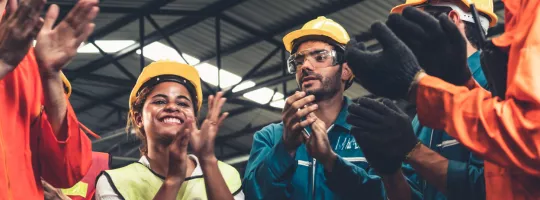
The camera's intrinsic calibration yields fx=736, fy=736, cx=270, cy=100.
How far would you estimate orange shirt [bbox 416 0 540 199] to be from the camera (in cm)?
198

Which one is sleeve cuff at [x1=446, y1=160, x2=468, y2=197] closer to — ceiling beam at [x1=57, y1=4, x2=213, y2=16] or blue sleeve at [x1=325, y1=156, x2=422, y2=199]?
blue sleeve at [x1=325, y1=156, x2=422, y2=199]

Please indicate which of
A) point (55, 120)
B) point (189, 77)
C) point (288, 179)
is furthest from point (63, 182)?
point (189, 77)

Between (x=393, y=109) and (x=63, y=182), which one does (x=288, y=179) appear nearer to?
(x=393, y=109)

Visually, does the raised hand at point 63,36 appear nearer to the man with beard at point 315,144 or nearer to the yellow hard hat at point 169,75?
the man with beard at point 315,144

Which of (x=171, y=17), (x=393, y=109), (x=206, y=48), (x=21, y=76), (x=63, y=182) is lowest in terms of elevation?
(x=206, y=48)

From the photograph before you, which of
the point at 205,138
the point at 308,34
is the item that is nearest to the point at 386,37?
the point at 205,138

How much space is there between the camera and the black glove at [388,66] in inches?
87.7

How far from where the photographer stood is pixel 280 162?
129 inches

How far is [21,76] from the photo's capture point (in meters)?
2.52

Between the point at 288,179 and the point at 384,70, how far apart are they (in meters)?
1.21

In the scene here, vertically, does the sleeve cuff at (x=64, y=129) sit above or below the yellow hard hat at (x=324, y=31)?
above

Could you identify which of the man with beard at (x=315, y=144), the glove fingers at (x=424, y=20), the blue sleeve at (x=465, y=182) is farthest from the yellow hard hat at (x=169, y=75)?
the glove fingers at (x=424, y=20)

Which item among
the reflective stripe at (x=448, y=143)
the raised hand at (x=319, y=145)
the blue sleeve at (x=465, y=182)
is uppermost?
the blue sleeve at (x=465, y=182)

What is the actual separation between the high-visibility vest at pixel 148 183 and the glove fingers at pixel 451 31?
1636 mm
